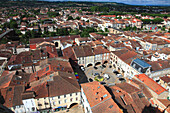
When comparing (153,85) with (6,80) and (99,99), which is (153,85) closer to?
(99,99)

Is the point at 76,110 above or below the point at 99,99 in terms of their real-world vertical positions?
below

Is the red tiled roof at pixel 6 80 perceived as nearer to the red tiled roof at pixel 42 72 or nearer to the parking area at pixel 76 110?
the red tiled roof at pixel 42 72

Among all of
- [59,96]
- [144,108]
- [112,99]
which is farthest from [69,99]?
[144,108]

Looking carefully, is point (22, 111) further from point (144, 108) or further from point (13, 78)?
point (144, 108)

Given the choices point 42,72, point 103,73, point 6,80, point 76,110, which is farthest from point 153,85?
point 6,80

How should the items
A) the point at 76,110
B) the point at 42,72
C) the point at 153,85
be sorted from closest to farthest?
the point at 153,85, the point at 76,110, the point at 42,72

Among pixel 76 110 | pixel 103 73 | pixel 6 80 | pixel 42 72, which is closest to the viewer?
pixel 76 110

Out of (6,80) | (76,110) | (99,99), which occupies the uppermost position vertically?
(99,99)

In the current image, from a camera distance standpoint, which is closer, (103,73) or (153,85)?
(153,85)

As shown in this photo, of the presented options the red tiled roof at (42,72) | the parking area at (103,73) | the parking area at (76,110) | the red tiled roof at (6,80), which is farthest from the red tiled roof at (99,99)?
the red tiled roof at (6,80)

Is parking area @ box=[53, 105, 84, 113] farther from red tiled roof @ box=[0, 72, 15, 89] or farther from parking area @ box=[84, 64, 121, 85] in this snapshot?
red tiled roof @ box=[0, 72, 15, 89]

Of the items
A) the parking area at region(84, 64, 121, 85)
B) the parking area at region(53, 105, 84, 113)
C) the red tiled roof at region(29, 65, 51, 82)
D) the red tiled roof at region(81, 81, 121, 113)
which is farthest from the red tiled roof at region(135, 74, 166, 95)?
the red tiled roof at region(29, 65, 51, 82)
